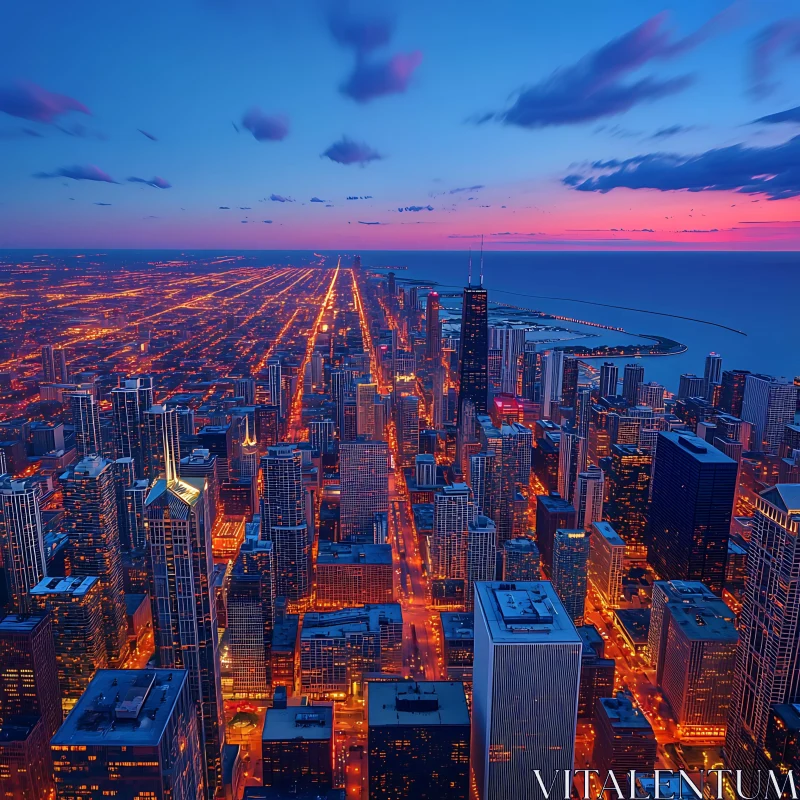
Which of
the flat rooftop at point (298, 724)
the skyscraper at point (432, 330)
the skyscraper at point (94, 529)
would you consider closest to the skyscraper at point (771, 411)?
the skyscraper at point (432, 330)

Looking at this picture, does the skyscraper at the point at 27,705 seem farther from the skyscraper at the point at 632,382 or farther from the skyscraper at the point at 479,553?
the skyscraper at the point at 632,382

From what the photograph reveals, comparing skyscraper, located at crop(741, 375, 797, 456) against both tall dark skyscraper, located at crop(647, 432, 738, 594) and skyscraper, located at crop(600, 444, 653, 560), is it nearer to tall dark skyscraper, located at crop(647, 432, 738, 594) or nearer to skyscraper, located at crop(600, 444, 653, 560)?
skyscraper, located at crop(600, 444, 653, 560)

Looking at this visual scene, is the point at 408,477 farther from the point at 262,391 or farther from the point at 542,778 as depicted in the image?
the point at 542,778

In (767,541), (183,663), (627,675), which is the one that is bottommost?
(627,675)

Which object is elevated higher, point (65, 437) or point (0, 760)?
point (65, 437)

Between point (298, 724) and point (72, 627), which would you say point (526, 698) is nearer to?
point (298, 724)

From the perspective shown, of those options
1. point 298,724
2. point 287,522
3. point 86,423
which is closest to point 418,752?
point 298,724

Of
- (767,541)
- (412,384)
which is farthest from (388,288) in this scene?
(767,541)
